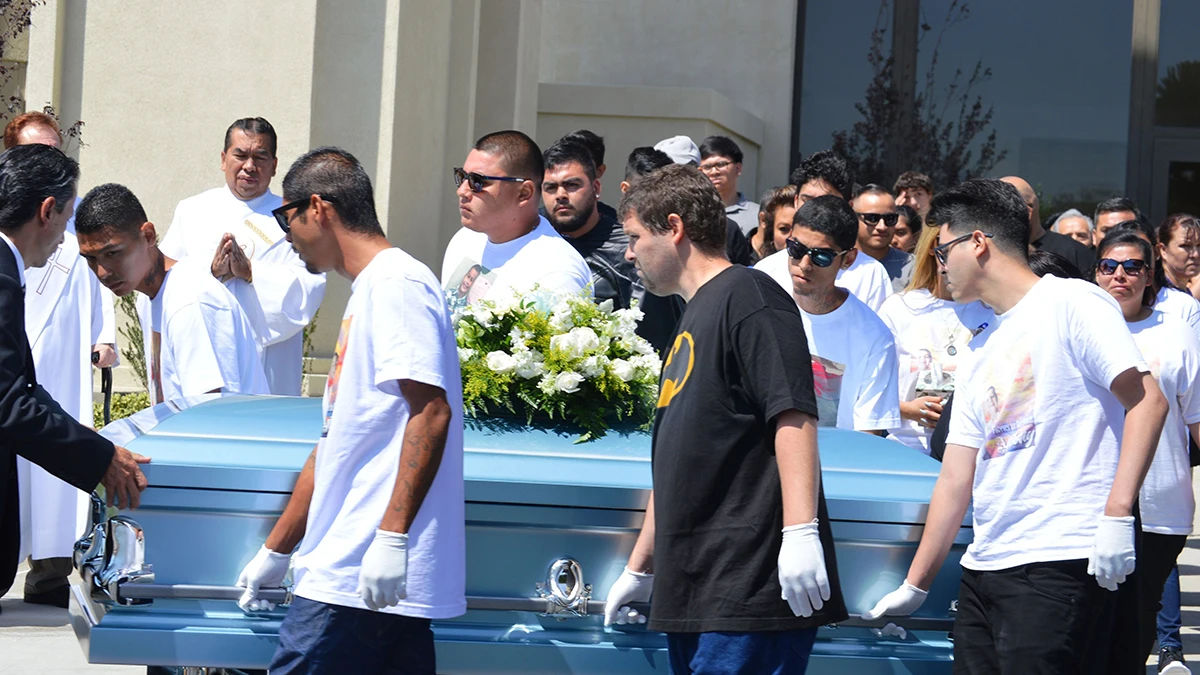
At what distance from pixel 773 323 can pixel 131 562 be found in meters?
1.82

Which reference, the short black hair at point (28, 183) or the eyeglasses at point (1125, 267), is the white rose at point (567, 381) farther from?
the eyeglasses at point (1125, 267)

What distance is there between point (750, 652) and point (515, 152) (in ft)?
7.06

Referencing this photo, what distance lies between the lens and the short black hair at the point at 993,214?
11.7 ft

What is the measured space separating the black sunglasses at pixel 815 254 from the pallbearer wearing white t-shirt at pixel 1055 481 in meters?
1.23

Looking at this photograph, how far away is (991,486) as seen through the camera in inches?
135

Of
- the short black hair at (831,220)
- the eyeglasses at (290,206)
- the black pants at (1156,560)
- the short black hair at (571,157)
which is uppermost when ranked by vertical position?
the short black hair at (571,157)

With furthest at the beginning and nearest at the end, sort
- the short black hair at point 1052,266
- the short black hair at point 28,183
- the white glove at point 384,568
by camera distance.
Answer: the short black hair at point 1052,266
the short black hair at point 28,183
the white glove at point 384,568

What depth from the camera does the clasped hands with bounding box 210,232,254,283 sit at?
19.0ft

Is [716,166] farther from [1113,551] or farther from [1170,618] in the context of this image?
[1113,551]

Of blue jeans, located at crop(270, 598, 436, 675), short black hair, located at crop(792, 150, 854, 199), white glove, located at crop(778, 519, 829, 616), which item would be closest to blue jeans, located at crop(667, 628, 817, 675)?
white glove, located at crop(778, 519, 829, 616)

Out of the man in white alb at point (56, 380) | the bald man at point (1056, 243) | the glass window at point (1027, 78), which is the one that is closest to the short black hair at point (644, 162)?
the bald man at point (1056, 243)

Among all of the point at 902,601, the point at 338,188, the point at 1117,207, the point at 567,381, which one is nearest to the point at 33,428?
the point at 338,188

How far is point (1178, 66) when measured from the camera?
14.3 metres

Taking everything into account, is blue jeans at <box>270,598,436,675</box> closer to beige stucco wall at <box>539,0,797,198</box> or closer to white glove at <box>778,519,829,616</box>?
white glove at <box>778,519,829,616</box>
